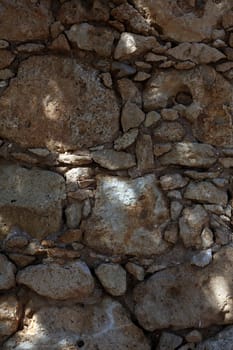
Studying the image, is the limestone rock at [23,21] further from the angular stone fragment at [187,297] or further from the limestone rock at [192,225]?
the angular stone fragment at [187,297]

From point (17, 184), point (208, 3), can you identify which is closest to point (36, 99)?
point (17, 184)

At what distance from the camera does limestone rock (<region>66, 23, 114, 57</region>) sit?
1935mm

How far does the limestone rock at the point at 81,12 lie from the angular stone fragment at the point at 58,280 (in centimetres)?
101

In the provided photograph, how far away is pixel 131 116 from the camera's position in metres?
1.93

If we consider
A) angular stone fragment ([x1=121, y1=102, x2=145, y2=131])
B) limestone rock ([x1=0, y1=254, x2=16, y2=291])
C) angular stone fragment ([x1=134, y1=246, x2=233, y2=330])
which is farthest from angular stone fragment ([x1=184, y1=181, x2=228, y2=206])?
limestone rock ([x1=0, y1=254, x2=16, y2=291])

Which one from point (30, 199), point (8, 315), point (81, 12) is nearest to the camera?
point (8, 315)

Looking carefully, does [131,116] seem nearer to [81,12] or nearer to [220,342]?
[81,12]

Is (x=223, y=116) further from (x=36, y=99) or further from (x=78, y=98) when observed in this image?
(x=36, y=99)

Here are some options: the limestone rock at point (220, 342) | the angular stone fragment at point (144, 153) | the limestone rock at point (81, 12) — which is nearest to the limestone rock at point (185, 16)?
the limestone rock at point (81, 12)

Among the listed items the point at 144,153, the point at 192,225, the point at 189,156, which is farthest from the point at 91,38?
the point at 192,225

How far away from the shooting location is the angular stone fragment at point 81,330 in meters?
1.68

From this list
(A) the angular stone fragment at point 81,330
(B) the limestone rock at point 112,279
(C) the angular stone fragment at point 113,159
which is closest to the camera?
(A) the angular stone fragment at point 81,330

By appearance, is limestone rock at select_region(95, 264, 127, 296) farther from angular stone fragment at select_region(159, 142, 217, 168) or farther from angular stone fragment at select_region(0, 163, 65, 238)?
angular stone fragment at select_region(159, 142, 217, 168)

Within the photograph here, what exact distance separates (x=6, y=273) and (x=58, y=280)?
195mm
